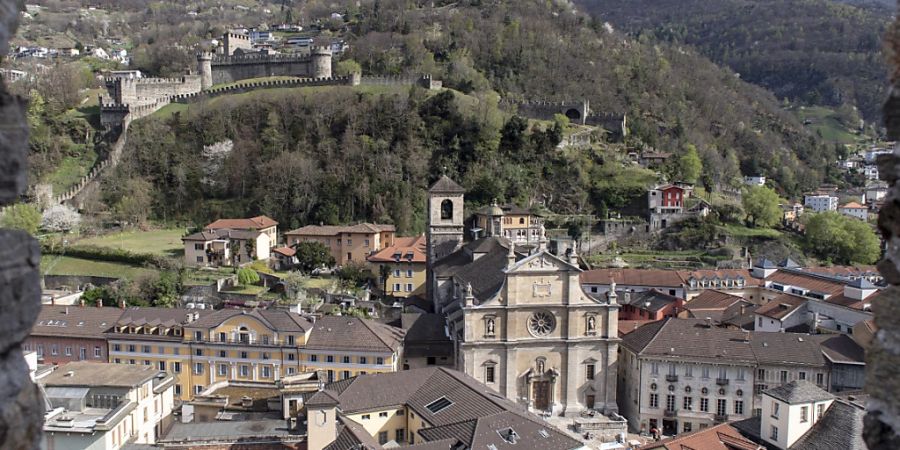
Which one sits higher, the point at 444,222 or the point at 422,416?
the point at 444,222

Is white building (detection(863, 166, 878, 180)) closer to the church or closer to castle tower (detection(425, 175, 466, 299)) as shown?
castle tower (detection(425, 175, 466, 299))

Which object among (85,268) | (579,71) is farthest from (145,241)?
(579,71)

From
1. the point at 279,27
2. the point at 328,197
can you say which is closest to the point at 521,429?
the point at 328,197

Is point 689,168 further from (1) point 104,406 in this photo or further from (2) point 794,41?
(2) point 794,41

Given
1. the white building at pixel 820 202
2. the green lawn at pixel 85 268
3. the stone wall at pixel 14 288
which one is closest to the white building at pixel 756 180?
the white building at pixel 820 202

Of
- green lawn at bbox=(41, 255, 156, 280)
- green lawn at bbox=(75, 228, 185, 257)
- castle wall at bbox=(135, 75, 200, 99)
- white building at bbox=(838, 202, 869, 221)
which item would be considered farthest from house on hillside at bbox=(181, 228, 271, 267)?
white building at bbox=(838, 202, 869, 221)

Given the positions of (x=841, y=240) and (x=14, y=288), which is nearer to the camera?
(x=14, y=288)
